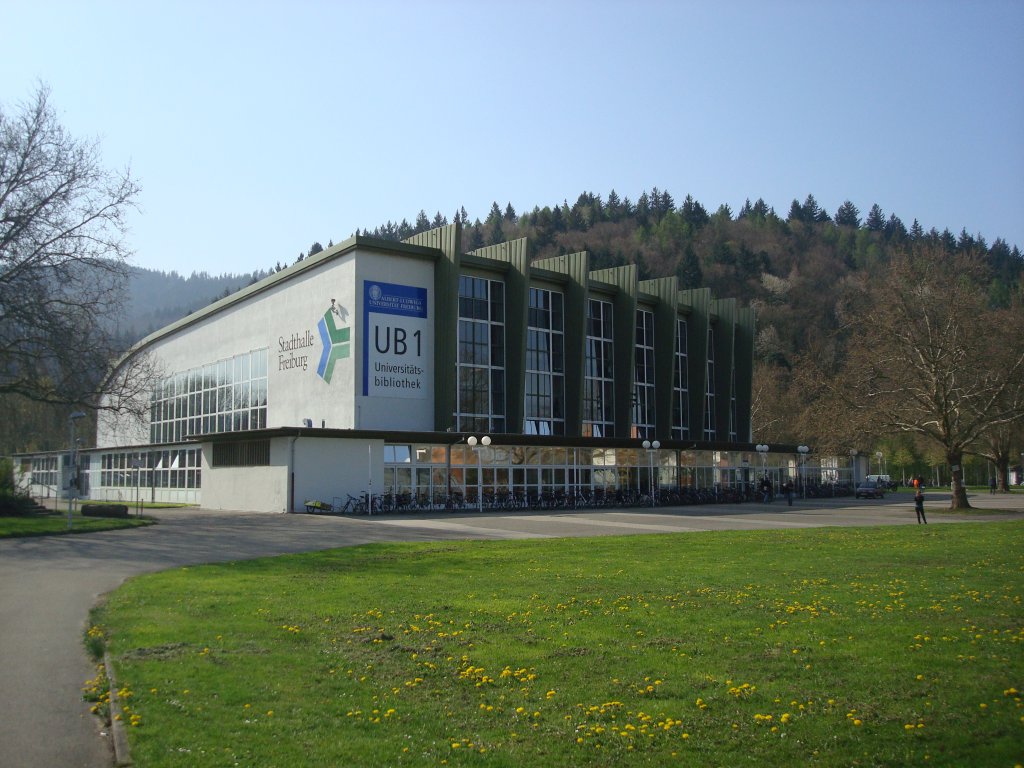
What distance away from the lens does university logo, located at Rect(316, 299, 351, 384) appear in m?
46.6

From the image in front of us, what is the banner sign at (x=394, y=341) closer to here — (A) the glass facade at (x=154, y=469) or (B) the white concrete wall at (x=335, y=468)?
(B) the white concrete wall at (x=335, y=468)

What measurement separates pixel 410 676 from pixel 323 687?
885mm

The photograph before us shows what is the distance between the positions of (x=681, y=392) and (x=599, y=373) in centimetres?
1048

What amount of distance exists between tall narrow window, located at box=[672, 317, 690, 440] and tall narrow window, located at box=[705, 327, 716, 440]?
9.52 feet

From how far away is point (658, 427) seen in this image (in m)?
63.6

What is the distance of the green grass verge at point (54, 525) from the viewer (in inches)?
1043

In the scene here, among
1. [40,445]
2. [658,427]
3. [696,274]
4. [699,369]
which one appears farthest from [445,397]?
[696,274]

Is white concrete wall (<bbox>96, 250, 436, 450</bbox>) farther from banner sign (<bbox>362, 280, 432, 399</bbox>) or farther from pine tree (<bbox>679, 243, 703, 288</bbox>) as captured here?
pine tree (<bbox>679, 243, 703, 288</bbox>)

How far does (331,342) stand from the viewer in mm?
47781

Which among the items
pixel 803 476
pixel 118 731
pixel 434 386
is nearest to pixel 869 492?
pixel 803 476

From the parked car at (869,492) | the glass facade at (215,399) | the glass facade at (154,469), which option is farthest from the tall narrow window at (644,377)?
the glass facade at (154,469)

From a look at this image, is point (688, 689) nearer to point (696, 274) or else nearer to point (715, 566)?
point (715, 566)

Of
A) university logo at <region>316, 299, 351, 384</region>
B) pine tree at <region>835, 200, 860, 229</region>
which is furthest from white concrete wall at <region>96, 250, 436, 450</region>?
pine tree at <region>835, 200, 860, 229</region>

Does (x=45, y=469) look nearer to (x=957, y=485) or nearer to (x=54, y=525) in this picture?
(x=54, y=525)
